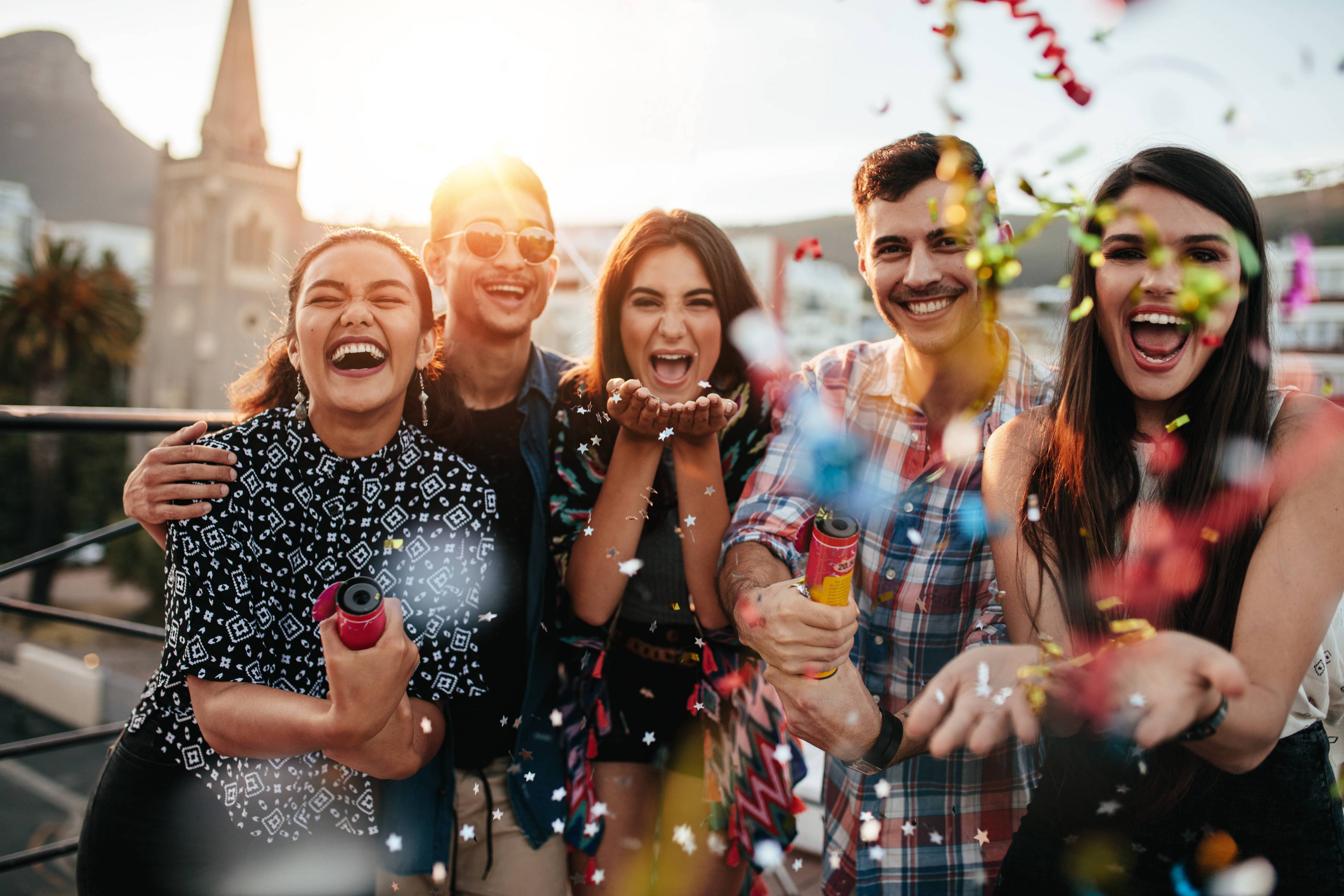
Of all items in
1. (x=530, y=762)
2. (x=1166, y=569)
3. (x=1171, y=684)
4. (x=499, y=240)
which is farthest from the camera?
(x=499, y=240)

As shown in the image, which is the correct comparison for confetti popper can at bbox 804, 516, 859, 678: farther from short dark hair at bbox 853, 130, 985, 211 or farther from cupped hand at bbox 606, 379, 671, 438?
short dark hair at bbox 853, 130, 985, 211

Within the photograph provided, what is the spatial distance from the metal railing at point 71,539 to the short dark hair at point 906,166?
236 cm

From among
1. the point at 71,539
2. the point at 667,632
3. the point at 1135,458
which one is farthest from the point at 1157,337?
the point at 71,539

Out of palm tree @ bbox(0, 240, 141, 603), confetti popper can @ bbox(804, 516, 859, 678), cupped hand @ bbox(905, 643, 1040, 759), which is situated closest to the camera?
cupped hand @ bbox(905, 643, 1040, 759)

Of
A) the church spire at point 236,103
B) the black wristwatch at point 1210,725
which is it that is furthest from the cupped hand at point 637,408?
the church spire at point 236,103

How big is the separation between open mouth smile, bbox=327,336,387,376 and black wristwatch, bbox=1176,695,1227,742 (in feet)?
6.83

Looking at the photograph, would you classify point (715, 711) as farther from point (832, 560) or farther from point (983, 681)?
point (983, 681)

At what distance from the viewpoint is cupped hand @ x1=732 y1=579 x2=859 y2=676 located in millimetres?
1773

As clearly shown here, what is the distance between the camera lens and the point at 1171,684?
135cm

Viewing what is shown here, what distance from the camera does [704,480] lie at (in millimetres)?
2471

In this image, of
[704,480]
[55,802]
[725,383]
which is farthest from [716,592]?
[55,802]

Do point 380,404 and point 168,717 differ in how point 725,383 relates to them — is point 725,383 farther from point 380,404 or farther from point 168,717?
point 168,717

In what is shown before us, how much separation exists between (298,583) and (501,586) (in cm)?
57

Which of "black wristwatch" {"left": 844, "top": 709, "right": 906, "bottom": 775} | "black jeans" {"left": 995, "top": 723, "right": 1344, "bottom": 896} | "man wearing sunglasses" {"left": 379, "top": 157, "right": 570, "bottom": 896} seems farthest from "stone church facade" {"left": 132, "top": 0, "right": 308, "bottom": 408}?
"black jeans" {"left": 995, "top": 723, "right": 1344, "bottom": 896}
